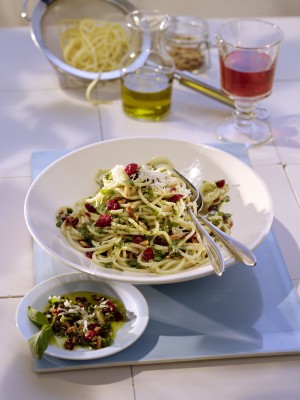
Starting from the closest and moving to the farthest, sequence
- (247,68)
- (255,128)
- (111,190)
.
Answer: (111,190)
(247,68)
(255,128)

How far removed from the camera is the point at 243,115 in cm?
236

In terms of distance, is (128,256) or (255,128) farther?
(255,128)

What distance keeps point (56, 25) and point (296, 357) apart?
5.16 feet

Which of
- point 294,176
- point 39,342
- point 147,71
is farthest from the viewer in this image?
point 147,71

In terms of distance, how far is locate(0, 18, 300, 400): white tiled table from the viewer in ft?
4.72

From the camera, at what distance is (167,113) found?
2.40m

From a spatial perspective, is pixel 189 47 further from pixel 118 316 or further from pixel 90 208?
pixel 118 316

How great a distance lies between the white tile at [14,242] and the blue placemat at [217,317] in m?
0.04

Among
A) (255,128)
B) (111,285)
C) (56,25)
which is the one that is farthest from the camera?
(56,25)

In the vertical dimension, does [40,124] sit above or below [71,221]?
below

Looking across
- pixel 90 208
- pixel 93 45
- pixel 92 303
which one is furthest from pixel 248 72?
pixel 92 303

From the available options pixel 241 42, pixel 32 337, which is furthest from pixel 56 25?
pixel 32 337

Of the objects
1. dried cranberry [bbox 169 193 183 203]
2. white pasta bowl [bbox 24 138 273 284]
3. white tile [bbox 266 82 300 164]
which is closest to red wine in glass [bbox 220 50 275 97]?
white tile [bbox 266 82 300 164]

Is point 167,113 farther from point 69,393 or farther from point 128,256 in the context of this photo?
point 69,393
